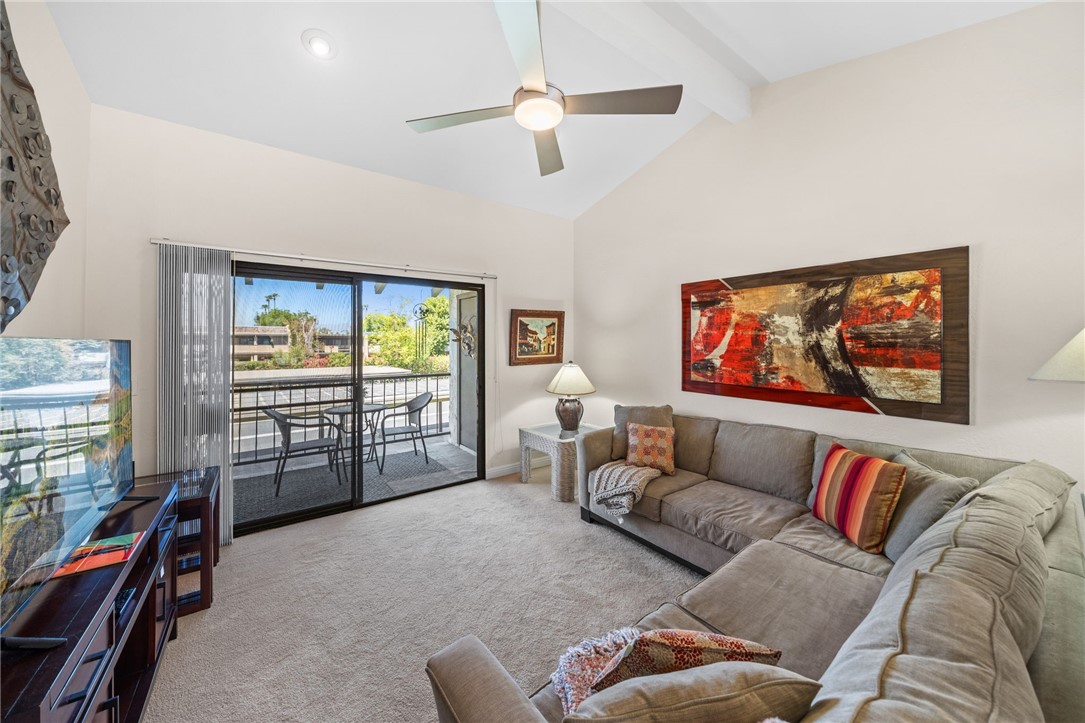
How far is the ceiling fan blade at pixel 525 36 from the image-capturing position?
→ 150 cm

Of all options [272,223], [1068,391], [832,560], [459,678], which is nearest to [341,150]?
[272,223]

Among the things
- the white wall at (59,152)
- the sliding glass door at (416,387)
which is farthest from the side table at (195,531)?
the sliding glass door at (416,387)

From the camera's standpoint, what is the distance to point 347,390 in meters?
3.50

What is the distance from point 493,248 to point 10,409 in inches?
137

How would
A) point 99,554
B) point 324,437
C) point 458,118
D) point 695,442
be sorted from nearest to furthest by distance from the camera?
1. point 99,554
2. point 458,118
3. point 695,442
4. point 324,437

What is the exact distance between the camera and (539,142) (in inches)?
93.9

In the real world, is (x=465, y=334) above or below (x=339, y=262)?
below

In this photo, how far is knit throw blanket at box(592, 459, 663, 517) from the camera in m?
2.73

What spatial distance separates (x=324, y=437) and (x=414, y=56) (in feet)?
9.27

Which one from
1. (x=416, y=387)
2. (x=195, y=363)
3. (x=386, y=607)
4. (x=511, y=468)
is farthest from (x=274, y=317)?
(x=511, y=468)

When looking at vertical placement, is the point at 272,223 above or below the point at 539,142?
below

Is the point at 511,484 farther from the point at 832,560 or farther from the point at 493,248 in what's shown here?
the point at 832,560

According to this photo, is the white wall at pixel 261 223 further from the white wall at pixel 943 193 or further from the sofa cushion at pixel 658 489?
the sofa cushion at pixel 658 489

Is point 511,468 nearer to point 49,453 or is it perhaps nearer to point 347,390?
point 347,390
